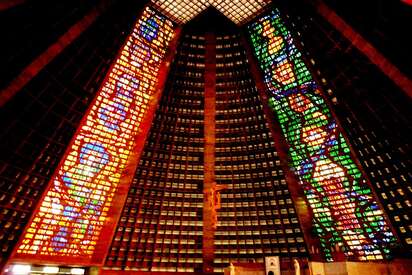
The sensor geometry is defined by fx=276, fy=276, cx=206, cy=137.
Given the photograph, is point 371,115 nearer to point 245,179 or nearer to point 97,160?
point 245,179

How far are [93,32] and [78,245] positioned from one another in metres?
16.7

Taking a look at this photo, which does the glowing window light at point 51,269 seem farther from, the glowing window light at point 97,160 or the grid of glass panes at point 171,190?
the grid of glass panes at point 171,190

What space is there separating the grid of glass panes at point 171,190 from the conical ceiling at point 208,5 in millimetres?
2739

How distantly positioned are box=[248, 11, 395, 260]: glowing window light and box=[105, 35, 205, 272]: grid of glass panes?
27.5 feet

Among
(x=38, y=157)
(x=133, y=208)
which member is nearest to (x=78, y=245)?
(x=133, y=208)

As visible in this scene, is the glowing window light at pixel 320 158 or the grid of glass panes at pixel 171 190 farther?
the grid of glass panes at pixel 171 190

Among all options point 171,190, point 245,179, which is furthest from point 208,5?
point 171,190

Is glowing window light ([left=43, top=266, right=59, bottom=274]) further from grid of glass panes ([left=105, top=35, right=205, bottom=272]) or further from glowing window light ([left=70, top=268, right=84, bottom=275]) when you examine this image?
grid of glass panes ([left=105, top=35, right=205, bottom=272])

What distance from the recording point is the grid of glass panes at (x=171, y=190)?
931 inches

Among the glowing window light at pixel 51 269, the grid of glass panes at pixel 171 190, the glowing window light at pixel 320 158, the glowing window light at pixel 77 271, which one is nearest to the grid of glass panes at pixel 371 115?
the glowing window light at pixel 320 158

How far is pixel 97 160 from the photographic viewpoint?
2344 centimetres

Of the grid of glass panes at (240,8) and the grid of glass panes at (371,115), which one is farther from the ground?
the grid of glass panes at (240,8)

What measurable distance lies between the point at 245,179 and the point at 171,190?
24.1 feet

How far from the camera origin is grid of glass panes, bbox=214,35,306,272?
963 inches
